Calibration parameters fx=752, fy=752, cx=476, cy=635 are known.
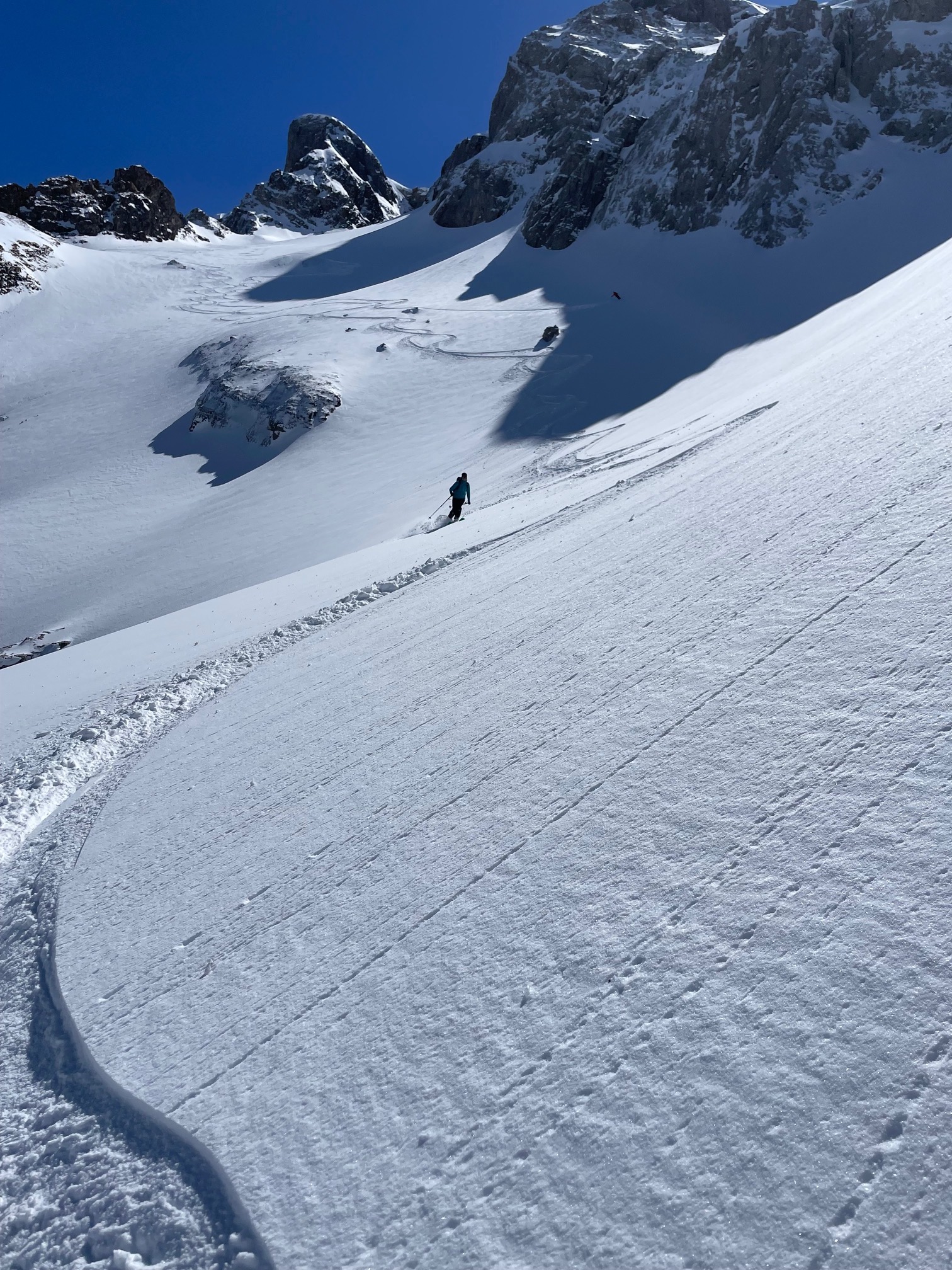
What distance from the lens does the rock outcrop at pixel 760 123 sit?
4112 cm

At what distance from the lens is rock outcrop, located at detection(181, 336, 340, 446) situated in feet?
99.8

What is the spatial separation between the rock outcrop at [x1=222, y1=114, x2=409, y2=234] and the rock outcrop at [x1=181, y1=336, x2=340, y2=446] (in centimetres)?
6120

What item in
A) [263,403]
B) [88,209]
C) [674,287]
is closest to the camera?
[263,403]

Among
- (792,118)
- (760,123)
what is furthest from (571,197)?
(792,118)

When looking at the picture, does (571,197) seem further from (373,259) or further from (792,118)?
(373,259)

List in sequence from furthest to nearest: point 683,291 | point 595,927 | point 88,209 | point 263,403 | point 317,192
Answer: point 317,192 < point 88,209 < point 683,291 < point 263,403 < point 595,927

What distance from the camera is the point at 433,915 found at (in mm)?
3797

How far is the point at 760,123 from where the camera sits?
1715 inches

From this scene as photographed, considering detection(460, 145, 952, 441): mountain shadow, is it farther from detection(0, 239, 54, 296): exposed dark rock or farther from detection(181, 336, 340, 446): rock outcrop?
detection(0, 239, 54, 296): exposed dark rock

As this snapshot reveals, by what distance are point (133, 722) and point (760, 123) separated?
5078 centimetres

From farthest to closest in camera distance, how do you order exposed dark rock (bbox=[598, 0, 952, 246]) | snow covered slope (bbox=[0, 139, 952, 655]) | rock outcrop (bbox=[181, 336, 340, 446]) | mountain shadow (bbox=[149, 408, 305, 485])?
exposed dark rock (bbox=[598, 0, 952, 246]), rock outcrop (bbox=[181, 336, 340, 446]), mountain shadow (bbox=[149, 408, 305, 485]), snow covered slope (bbox=[0, 139, 952, 655])

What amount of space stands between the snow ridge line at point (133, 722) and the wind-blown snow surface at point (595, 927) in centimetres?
79

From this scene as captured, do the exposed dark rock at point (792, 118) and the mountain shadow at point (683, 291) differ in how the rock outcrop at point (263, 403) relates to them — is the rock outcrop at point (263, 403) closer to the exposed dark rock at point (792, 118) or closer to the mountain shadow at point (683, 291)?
the mountain shadow at point (683, 291)

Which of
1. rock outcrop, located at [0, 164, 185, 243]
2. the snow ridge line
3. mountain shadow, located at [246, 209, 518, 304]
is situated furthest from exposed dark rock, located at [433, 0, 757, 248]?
the snow ridge line
